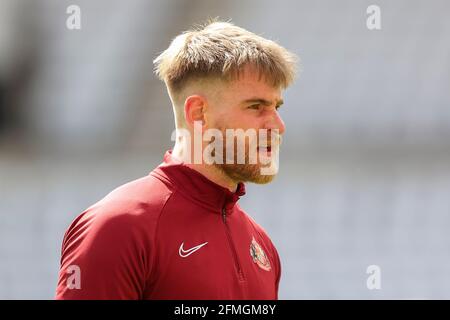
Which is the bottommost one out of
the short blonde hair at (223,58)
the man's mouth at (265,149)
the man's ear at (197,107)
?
the man's mouth at (265,149)

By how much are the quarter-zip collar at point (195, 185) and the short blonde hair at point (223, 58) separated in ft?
0.55

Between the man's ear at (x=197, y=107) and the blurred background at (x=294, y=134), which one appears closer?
the man's ear at (x=197, y=107)

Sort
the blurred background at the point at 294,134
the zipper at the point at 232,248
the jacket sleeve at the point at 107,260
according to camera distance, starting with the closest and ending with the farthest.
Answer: the jacket sleeve at the point at 107,260
the zipper at the point at 232,248
the blurred background at the point at 294,134

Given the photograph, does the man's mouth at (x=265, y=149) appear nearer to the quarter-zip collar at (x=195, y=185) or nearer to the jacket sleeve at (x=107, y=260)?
the quarter-zip collar at (x=195, y=185)

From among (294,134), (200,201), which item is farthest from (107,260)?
(294,134)

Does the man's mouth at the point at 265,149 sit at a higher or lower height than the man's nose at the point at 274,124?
lower

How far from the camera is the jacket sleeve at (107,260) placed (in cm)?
118

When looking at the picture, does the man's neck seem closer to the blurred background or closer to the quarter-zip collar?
the quarter-zip collar

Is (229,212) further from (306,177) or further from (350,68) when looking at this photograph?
(350,68)

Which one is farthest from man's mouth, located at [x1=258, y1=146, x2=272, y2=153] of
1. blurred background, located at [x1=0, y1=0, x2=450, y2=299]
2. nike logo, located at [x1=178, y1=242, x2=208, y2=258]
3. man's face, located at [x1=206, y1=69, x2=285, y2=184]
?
blurred background, located at [x1=0, y1=0, x2=450, y2=299]

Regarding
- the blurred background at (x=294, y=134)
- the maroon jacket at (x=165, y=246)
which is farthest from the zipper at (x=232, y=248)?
the blurred background at (x=294, y=134)

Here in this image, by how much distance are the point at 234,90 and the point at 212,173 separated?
16cm

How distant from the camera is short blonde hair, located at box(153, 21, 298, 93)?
1396 mm

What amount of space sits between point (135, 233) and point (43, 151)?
193 centimetres
